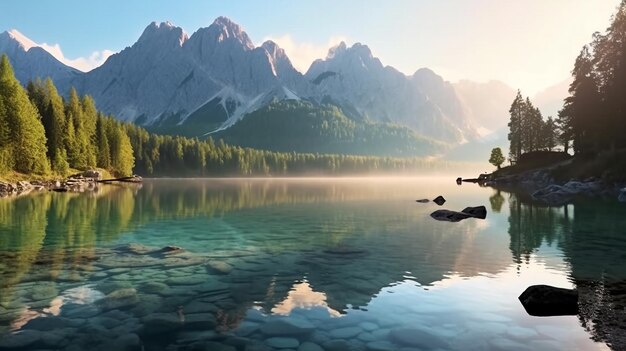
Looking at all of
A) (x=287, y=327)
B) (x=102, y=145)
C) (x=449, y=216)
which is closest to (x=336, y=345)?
(x=287, y=327)

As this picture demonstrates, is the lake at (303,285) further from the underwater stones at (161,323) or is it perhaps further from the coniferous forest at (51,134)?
the coniferous forest at (51,134)

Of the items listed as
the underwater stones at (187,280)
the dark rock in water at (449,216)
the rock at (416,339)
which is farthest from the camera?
the dark rock in water at (449,216)

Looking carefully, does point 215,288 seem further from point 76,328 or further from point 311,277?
point 76,328

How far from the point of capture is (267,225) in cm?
3912

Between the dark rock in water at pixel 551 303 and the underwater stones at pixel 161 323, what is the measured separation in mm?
11557

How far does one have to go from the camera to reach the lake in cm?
1237

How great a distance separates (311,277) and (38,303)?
1048 centimetres

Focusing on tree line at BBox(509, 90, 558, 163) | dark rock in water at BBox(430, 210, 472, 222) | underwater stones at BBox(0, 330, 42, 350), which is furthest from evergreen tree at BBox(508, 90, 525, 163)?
underwater stones at BBox(0, 330, 42, 350)

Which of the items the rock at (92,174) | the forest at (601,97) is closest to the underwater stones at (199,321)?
the forest at (601,97)

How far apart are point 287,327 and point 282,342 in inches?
45.9

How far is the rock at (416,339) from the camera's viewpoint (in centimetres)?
1187

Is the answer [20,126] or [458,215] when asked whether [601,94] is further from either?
[20,126]

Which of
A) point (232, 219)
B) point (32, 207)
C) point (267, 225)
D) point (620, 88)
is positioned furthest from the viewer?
point (620, 88)

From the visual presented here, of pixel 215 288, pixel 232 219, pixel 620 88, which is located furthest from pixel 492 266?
pixel 620 88
